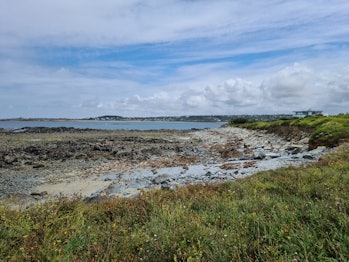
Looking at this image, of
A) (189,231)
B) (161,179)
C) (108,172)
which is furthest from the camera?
(108,172)

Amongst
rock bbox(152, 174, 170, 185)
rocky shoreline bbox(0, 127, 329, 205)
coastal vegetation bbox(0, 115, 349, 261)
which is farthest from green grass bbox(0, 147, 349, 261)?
rock bbox(152, 174, 170, 185)

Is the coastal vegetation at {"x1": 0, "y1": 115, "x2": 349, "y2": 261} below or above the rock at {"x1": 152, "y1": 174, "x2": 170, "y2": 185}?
above

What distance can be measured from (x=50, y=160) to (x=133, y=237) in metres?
19.9

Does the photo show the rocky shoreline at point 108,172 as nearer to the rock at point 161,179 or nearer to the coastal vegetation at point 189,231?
the rock at point 161,179

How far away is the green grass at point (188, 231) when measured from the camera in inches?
143

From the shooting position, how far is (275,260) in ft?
10.4

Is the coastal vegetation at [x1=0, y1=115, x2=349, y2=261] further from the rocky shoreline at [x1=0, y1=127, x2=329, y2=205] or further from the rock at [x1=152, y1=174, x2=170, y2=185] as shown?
the rock at [x1=152, y1=174, x2=170, y2=185]

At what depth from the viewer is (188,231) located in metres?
4.29

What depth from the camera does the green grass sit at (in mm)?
3641

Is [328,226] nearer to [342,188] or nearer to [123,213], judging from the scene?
[342,188]

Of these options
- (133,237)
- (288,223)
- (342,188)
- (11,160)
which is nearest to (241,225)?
(288,223)

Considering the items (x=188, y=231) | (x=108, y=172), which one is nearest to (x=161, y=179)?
(x=108, y=172)

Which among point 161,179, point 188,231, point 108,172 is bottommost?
point 108,172

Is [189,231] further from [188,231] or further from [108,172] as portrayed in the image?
[108,172]
